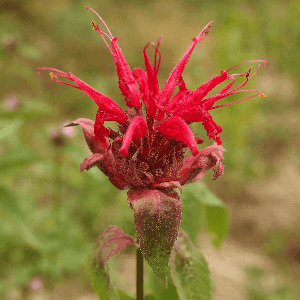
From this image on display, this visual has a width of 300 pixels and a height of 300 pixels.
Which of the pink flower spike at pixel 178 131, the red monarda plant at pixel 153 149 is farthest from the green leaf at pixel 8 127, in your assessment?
the pink flower spike at pixel 178 131

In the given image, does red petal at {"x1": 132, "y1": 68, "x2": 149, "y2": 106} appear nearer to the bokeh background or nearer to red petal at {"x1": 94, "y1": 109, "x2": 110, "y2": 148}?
red petal at {"x1": 94, "y1": 109, "x2": 110, "y2": 148}

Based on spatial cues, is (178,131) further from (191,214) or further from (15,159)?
(15,159)

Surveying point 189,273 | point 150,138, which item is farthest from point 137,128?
point 189,273

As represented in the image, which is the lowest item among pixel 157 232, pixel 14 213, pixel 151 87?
pixel 14 213

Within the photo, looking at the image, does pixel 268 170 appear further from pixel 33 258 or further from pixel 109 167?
pixel 109 167

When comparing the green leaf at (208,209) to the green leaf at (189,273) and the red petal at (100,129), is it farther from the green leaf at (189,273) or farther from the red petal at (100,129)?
the red petal at (100,129)

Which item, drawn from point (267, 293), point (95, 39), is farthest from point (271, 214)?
point (95, 39)

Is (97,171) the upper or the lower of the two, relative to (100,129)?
lower
